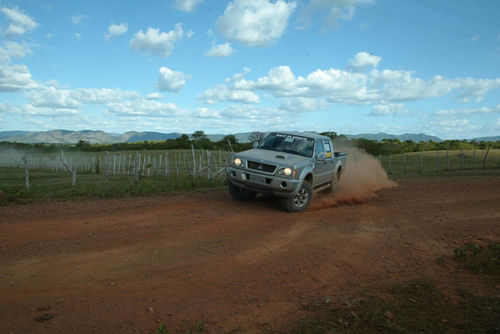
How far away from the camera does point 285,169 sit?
856 cm

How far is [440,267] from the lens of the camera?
542 cm

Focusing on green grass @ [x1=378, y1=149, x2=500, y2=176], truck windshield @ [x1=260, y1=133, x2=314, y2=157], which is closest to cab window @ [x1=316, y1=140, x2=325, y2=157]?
truck windshield @ [x1=260, y1=133, x2=314, y2=157]

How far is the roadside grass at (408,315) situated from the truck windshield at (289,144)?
5.68 metres

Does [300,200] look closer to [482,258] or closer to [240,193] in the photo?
[240,193]

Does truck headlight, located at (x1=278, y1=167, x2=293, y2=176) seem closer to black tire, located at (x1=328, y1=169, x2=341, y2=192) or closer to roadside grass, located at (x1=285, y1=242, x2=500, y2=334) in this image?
black tire, located at (x1=328, y1=169, x2=341, y2=192)

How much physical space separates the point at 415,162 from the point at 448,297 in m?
34.4

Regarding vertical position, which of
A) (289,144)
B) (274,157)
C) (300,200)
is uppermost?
(289,144)

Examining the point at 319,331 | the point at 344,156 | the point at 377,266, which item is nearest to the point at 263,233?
the point at 377,266

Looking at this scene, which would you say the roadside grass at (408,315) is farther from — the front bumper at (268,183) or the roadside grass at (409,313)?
the front bumper at (268,183)

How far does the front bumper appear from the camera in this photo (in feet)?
28.0

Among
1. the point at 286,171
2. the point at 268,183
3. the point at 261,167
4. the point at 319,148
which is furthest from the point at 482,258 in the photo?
the point at 319,148

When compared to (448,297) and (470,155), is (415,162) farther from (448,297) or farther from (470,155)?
(448,297)

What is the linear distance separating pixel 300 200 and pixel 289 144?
5.69 feet

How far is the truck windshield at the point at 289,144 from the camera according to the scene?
9.82 meters
